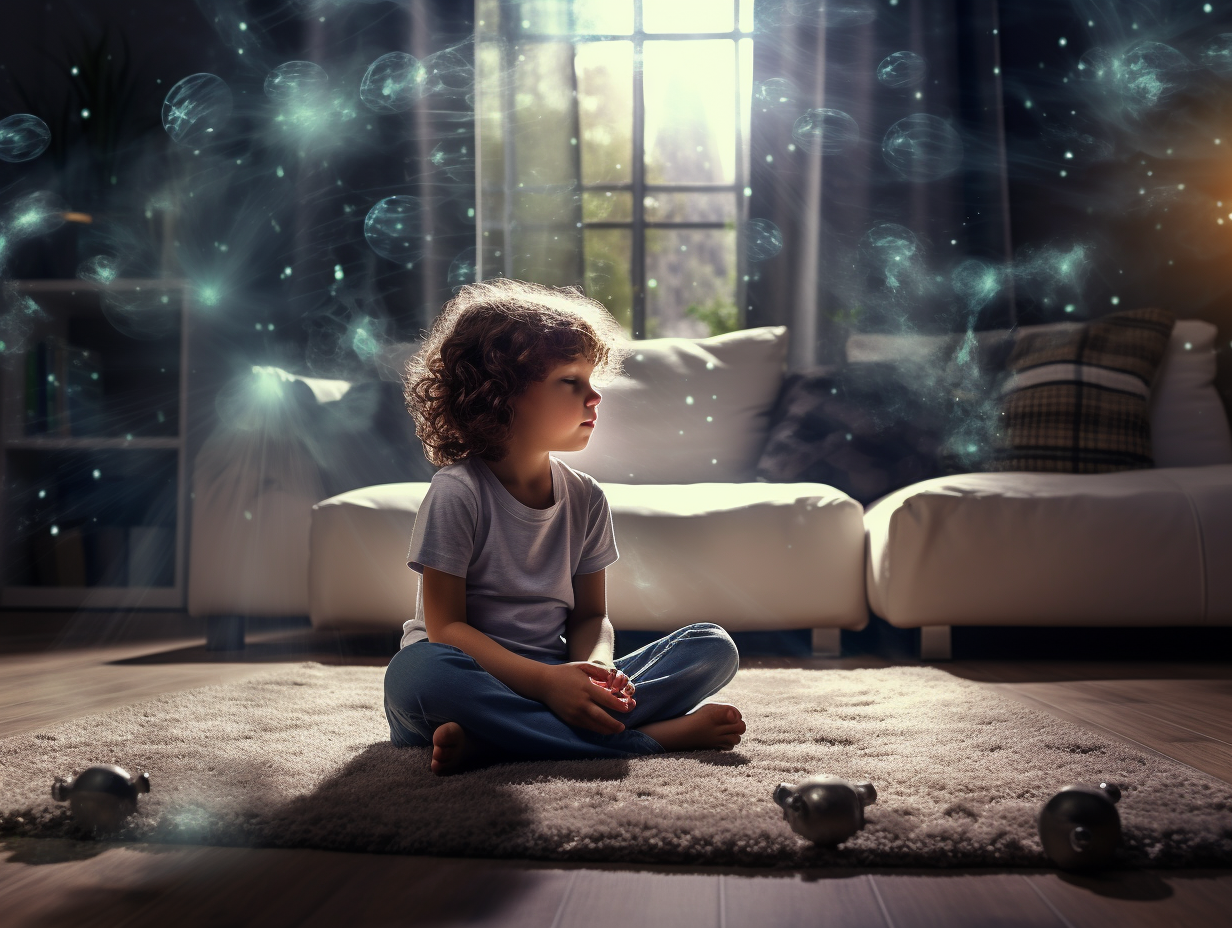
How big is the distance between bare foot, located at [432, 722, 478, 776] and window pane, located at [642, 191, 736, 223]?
269 cm

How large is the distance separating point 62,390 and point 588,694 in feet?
7.89

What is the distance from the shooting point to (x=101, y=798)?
75cm

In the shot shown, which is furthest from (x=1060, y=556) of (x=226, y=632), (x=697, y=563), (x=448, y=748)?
(x=226, y=632)

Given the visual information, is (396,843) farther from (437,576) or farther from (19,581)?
(19,581)

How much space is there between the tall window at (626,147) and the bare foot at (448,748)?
7.92 feet

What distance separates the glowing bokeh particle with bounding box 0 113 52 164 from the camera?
2986mm

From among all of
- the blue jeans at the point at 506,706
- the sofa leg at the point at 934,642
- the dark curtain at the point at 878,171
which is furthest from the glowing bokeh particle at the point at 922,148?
the blue jeans at the point at 506,706

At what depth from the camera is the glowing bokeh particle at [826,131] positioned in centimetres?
302

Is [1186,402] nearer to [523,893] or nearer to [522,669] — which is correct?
[522,669]

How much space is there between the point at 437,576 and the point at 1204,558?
4.73ft

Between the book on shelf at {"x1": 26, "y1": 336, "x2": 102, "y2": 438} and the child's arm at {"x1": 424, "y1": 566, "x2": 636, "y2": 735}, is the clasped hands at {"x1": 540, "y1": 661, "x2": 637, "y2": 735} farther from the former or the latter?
the book on shelf at {"x1": 26, "y1": 336, "x2": 102, "y2": 438}

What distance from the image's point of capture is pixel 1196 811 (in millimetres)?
756

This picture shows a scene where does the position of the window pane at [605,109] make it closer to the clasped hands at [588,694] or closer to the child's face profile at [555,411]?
the child's face profile at [555,411]

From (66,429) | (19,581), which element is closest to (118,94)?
(66,429)
